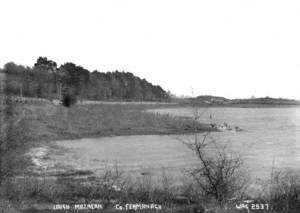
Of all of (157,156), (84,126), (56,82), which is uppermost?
(56,82)

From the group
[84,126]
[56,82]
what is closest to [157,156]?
[84,126]

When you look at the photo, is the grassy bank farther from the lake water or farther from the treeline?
the treeline

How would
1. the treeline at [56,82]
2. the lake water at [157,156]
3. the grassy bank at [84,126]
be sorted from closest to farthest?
the lake water at [157,156] → the grassy bank at [84,126] → the treeline at [56,82]

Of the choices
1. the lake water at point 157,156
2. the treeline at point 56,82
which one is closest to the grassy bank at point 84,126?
the lake water at point 157,156

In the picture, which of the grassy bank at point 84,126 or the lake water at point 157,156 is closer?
the lake water at point 157,156

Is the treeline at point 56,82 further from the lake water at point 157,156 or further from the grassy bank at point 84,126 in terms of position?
the lake water at point 157,156

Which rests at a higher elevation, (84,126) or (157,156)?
(84,126)

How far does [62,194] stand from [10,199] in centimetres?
165

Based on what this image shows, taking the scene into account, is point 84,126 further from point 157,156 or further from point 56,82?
point 56,82

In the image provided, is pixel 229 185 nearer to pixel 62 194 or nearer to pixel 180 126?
pixel 62 194

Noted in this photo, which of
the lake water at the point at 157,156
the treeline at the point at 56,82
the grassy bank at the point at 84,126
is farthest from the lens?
the treeline at the point at 56,82

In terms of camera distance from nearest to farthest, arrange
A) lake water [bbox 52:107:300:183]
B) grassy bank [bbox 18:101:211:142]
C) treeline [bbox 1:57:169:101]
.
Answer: lake water [bbox 52:107:300:183], grassy bank [bbox 18:101:211:142], treeline [bbox 1:57:169:101]

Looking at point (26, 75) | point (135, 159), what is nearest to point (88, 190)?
point (135, 159)

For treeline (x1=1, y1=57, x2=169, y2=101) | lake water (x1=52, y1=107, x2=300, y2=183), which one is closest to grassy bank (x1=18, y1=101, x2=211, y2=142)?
lake water (x1=52, y1=107, x2=300, y2=183)
